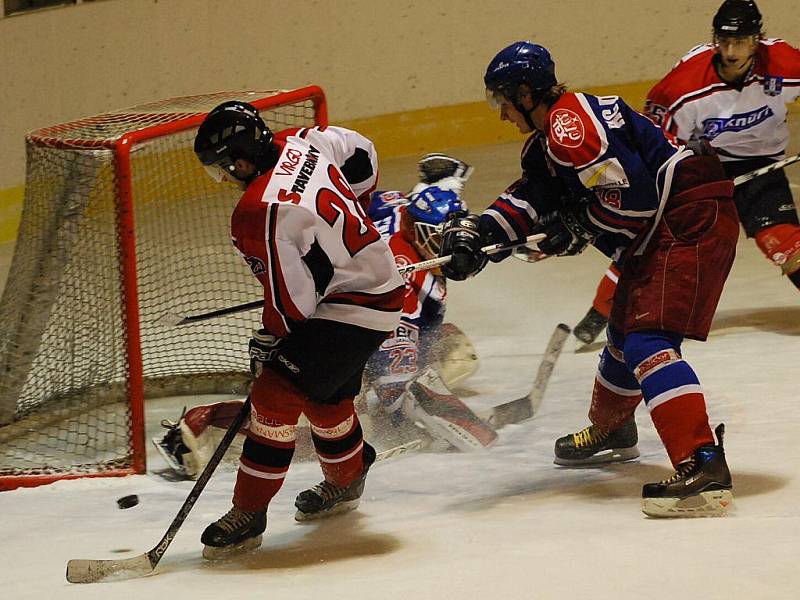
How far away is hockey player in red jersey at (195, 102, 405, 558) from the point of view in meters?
2.50

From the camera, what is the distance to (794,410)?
3375 mm

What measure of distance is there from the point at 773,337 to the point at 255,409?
2129 mm

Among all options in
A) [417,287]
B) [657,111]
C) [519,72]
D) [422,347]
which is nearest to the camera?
[519,72]

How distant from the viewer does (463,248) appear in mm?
3014

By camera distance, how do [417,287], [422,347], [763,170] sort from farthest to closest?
[763,170]
[422,347]
[417,287]

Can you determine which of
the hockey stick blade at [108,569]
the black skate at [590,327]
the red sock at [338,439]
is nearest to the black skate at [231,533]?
the hockey stick blade at [108,569]

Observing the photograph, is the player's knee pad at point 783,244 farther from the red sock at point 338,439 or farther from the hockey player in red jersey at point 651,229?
the red sock at point 338,439

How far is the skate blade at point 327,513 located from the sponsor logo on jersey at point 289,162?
0.86m

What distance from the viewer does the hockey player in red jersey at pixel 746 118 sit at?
4160 mm

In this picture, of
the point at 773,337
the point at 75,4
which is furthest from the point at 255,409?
the point at 75,4

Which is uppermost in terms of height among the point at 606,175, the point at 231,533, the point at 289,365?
the point at 606,175

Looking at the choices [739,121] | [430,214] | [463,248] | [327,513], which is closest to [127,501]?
[327,513]

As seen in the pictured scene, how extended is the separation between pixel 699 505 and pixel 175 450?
1.46m

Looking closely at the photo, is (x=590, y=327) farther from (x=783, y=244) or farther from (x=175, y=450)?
(x=175, y=450)
